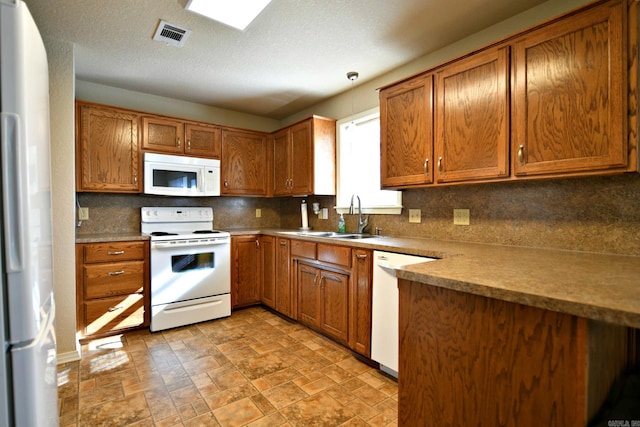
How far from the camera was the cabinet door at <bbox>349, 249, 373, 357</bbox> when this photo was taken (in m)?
2.24

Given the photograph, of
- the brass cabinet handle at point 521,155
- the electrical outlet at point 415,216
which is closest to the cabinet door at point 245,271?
the electrical outlet at point 415,216

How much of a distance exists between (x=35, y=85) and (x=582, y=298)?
1.74m

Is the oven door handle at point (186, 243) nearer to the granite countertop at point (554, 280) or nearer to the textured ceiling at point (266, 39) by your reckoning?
the textured ceiling at point (266, 39)

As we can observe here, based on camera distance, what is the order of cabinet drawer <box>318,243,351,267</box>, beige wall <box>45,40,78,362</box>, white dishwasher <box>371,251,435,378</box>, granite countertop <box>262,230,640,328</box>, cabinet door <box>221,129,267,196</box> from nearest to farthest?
granite countertop <box>262,230,640,328</box> < white dishwasher <box>371,251,435,378</box> < beige wall <box>45,40,78,362</box> < cabinet drawer <box>318,243,351,267</box> < cabinet door <box>221,129,267,196</box>

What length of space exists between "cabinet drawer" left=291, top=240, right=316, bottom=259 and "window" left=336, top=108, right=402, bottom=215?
0.67 m

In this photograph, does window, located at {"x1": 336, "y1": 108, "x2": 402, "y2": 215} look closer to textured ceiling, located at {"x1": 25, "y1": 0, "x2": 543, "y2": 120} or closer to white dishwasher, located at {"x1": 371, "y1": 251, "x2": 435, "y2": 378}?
textured ceiling, located at {"x1": 25, "y1": 0, "x2": 543, "y2": 120}

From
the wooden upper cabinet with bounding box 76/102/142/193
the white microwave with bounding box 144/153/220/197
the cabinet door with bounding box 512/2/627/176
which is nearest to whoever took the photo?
the cabinet door with bounding box 512/2/627/176

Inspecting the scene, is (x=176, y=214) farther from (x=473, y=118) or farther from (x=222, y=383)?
(x=473, y=118)

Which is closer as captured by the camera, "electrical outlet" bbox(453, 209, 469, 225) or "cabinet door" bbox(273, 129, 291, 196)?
"electrical outlet" bbox(453, 209, 469, 225)

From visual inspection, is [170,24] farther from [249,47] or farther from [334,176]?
[334,176]

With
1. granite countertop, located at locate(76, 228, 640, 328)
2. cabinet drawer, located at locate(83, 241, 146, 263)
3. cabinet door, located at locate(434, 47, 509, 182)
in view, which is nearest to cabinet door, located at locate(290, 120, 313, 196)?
cabinet door, located at locate(434, 47, 509, 182)

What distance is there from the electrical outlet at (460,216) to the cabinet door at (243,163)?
7.96 feet

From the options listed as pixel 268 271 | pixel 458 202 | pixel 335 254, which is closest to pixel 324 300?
pixel 335 254

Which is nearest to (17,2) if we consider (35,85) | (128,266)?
(35,85)
